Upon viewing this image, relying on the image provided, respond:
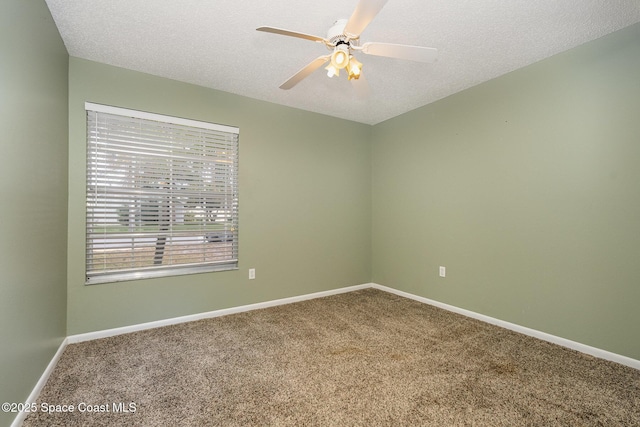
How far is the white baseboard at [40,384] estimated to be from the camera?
1.39 meters

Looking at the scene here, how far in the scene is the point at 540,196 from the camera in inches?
94.1

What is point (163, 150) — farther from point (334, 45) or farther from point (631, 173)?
point (631, 173)

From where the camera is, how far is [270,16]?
72.8 inches

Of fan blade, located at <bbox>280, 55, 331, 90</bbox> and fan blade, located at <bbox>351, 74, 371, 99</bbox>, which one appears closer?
fan blade, located at <bbox>280, 55, 331, 90</bbox>

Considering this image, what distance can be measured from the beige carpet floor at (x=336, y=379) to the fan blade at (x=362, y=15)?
2054 mm

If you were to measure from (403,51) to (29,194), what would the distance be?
2.27m

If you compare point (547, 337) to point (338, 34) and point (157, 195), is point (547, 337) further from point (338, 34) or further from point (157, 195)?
point (157, 195)

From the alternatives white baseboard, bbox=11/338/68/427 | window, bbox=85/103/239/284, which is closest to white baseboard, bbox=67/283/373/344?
white baseboard, bbox=11/338/68/427

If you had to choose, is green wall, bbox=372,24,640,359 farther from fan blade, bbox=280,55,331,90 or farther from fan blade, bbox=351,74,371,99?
fan blade, bbox=280,55,331,90

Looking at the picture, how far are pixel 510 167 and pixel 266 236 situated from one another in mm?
2603

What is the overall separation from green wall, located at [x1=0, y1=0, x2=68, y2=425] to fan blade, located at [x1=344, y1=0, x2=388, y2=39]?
1621 mm

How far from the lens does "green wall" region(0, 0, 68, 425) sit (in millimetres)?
1295

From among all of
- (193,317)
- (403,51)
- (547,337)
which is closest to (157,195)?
(193,317)

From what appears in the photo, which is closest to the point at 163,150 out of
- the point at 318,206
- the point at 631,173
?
the point at 318,206
